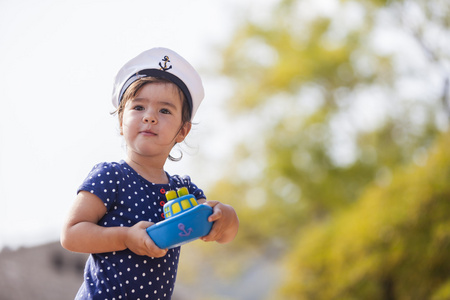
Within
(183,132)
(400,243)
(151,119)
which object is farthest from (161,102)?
(400,243)

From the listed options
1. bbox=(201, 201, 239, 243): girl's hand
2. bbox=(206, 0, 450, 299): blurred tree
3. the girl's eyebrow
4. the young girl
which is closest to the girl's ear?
the young girl

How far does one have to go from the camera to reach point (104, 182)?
5.35 feet

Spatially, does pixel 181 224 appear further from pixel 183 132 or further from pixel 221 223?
pixel 183 132

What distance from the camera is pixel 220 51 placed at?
14375 mm

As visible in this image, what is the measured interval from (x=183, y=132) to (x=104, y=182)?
40cm

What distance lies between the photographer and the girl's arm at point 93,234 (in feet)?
4.94

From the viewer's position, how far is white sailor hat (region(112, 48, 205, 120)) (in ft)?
5.84

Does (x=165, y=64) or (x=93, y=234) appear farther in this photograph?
(x=165, y=64)

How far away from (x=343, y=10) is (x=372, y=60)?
1.45 metres

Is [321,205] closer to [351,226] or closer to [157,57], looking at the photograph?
[351,226]

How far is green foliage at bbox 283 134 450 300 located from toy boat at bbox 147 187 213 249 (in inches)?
137

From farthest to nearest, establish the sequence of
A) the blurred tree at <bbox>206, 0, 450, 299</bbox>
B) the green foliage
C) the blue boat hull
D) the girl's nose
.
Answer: the blurred tree at <bbox>206, 0, 450, 299</bbox>, the green foliage, the girl's nose, the blue boat hull

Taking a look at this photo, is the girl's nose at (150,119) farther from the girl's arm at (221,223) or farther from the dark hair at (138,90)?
the girl's arm at (221,223)

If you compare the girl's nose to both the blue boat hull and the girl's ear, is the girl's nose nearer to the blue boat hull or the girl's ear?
the girl's ear
